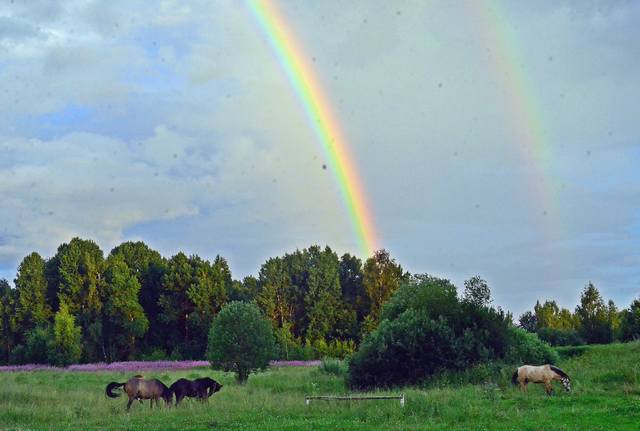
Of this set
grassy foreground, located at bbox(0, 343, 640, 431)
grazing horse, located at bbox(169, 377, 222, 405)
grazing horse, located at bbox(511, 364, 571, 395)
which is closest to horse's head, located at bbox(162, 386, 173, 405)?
grazing horse, located at bbox(169, 377, 222, 405)

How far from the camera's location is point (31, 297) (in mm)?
90000

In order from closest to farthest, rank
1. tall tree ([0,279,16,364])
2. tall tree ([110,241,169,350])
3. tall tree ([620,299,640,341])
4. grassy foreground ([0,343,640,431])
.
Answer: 1. grassy foreground ([0,343,640,431])
2. tall tree ([620,299,640,341])
3. tall tree ([0,279,16,364])
4. tall tree ([110,241,169,350])

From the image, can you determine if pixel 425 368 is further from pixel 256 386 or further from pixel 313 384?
pixel 256 386

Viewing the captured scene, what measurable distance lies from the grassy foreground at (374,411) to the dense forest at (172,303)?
51.8 m

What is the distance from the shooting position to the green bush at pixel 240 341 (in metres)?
40.9

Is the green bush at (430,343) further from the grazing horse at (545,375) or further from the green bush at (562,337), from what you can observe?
the green bush at (562,337)

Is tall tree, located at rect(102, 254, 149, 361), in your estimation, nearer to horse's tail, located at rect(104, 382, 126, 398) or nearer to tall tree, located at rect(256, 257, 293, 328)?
tall tree, located at rect(256, 257, 293, 328)

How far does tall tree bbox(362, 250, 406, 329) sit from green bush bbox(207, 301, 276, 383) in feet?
174

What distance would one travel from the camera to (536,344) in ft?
142

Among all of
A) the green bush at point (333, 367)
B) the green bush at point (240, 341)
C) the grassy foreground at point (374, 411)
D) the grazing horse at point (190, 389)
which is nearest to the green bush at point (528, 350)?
the grassy foreground at point (374, 411)

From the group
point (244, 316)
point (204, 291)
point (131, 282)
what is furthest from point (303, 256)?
point (244, 316)

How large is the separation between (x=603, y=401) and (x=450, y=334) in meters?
13.4

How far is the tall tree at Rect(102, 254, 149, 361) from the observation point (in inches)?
3460

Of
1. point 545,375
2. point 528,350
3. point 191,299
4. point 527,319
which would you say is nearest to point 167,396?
point 545,375
